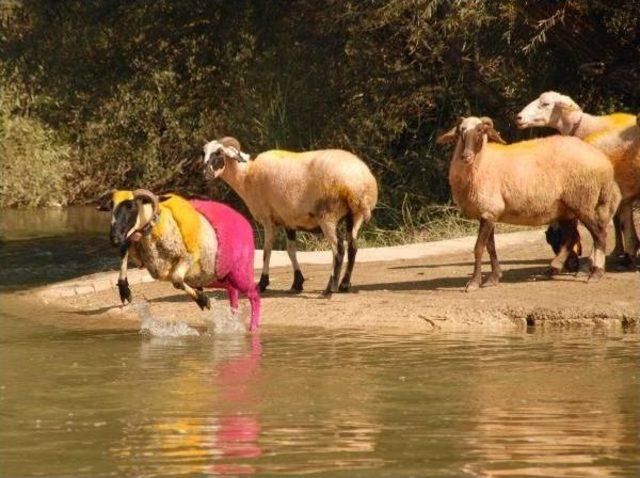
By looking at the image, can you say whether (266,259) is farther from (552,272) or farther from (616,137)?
(616,137)

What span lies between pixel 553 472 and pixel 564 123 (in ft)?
34.2

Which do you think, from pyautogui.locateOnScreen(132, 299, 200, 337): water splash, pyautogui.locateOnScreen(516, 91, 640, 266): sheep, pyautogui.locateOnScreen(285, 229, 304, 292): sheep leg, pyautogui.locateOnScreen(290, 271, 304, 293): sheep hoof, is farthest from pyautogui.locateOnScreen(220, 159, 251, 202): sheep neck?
pyautogui.locateOnScreen(516, 91, 640, 266): sheep

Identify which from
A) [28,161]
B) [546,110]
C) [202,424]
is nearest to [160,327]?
[202,424]

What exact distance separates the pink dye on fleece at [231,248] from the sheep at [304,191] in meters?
2.19

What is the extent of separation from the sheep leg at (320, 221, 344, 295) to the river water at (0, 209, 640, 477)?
183 cm

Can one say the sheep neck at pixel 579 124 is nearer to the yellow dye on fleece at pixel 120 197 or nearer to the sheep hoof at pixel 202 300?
the sheep hoof at pixel 202 300

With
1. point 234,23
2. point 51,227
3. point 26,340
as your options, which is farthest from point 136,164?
point 26,340

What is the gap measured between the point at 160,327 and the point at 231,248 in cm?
113

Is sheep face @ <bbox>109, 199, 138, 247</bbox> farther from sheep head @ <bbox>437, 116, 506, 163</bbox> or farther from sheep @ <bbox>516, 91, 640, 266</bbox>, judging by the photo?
sheep @ <bbox>516, 91, 640, 266</bbox>

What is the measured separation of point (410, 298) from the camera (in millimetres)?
16094

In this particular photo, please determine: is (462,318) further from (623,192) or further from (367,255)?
(367,255)

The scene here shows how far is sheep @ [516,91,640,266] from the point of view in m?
17.0

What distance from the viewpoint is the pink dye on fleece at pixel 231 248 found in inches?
564

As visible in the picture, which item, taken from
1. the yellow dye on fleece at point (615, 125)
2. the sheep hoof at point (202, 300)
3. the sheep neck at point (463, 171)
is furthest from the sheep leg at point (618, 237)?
the sheep hoof at point (202, 300)
